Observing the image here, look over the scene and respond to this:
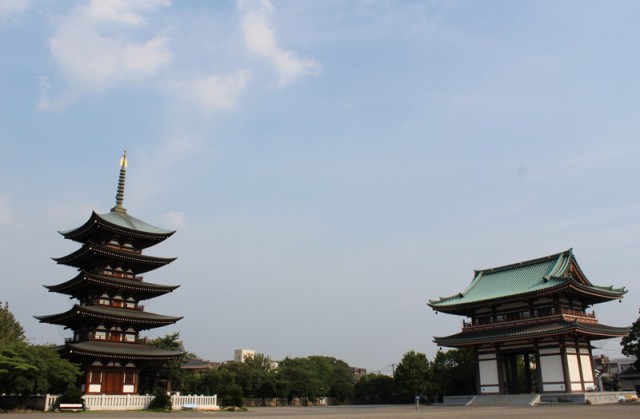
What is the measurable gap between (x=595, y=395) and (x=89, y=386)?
4062 centimetres

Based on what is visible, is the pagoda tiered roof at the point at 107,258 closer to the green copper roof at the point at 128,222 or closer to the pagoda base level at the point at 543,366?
the green copper roof at the point at 128,222

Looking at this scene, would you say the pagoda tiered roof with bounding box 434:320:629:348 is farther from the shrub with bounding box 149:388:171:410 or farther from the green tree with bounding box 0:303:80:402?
the green tree with bounding box 0:303:80:402

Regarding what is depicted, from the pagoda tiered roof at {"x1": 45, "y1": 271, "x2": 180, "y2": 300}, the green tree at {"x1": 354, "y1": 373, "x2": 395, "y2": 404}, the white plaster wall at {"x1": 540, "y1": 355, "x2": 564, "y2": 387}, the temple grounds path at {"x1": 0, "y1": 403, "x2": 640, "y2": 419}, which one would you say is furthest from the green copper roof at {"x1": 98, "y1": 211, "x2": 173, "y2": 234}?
the green tree at {"x1": 354, "y1": 373, "x2": 395, "y2": 404}

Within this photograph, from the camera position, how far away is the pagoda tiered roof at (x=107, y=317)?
143ft

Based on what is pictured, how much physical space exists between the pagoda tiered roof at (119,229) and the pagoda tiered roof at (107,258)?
1374 mm

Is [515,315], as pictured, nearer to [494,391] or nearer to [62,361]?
[494,391]

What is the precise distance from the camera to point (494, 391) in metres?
46.9

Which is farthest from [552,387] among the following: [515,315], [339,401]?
[339,401]

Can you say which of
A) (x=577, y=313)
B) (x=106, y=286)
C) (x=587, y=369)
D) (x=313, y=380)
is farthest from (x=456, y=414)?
(x=313, y=380)

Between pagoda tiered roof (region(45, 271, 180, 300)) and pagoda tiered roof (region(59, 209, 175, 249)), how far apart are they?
13.8 ft

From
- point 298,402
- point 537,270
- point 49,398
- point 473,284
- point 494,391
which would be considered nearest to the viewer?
point 49,398

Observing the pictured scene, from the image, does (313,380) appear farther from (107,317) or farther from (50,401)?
(50,401)

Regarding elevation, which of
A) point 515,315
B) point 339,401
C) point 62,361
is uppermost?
point 515,315

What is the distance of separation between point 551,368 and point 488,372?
20.3 ft
